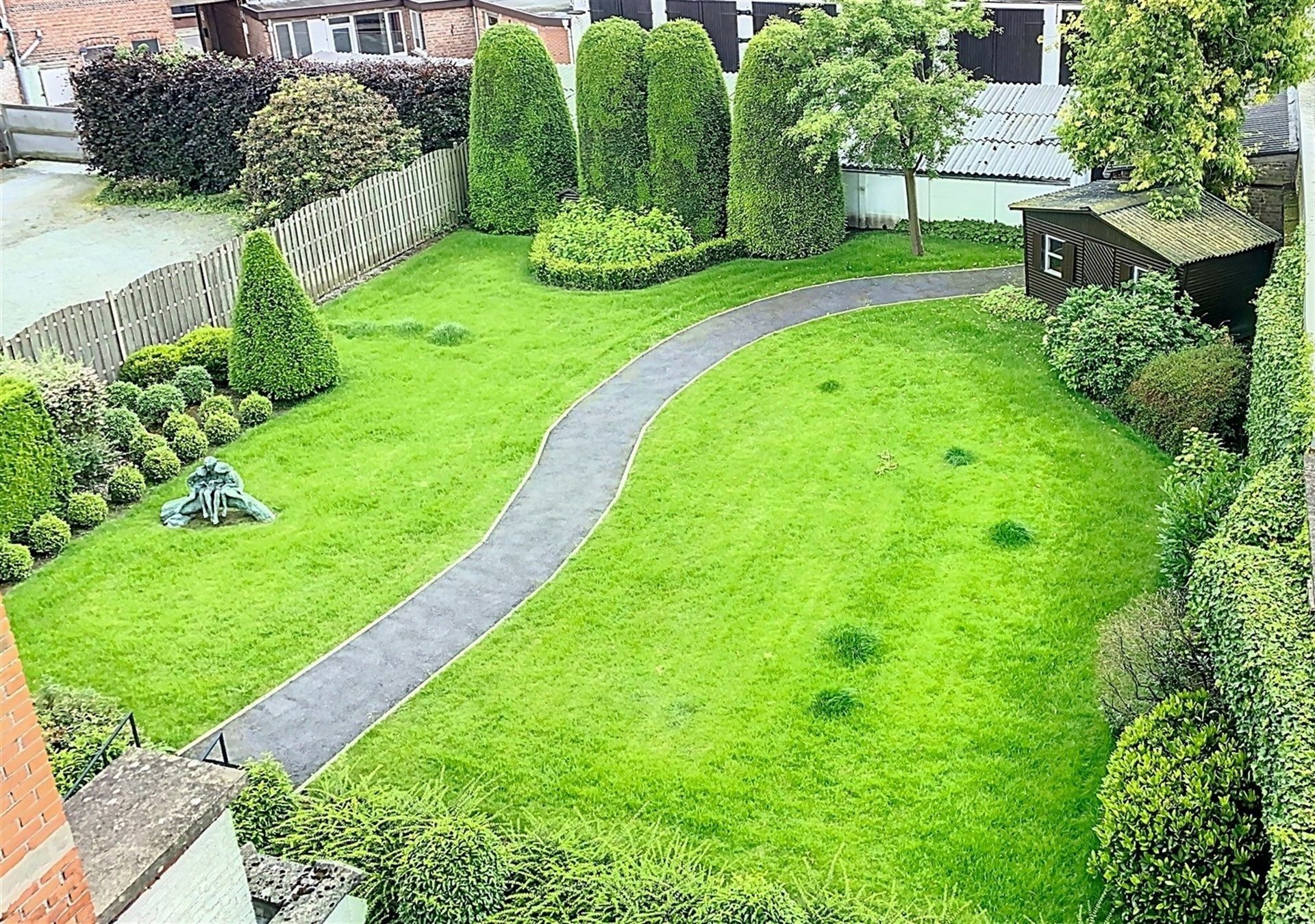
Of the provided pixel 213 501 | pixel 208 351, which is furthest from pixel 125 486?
pixel 208 351

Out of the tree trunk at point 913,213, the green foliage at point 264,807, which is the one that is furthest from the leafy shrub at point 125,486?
the tree trunk at point 913,213

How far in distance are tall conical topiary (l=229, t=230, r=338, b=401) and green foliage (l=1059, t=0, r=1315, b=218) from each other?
1428 centimetres

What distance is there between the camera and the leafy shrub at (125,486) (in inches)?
728

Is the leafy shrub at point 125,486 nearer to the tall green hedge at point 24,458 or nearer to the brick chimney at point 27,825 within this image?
the tall green hedge at point 24,458

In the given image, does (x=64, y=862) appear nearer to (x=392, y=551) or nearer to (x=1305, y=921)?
(x=1305, y=921)

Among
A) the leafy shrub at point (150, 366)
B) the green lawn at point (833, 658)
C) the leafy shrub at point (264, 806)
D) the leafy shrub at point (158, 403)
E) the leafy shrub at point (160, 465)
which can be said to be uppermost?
the leafy shrub at point (150, 366)

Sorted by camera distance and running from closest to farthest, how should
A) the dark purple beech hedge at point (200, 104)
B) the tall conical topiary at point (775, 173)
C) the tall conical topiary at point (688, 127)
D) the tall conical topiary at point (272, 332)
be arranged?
1. the tall conical topiary at point (272, 332)
2. the tall conical topiary at point (775, 173)
3. the tall conical topiary at point (688, 127)
4. the dark purple beech hedge at point (200, 104)

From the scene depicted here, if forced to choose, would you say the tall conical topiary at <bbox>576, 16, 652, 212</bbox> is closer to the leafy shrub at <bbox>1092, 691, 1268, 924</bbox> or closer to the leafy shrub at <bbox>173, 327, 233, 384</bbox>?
the leafy shrub at <bbox>173, 327, 233, 384</bbox>

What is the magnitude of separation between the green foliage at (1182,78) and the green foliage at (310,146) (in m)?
15.5

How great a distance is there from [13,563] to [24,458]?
1524mm

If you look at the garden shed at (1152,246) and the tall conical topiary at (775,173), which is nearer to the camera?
the garden shed at (1152,246)

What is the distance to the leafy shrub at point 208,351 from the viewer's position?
2197 centimetres

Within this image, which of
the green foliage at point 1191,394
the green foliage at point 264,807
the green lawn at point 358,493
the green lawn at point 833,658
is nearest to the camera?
the green foliage at point 264,807

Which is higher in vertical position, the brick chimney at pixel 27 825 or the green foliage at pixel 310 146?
the green foliage at pixel 310 146
